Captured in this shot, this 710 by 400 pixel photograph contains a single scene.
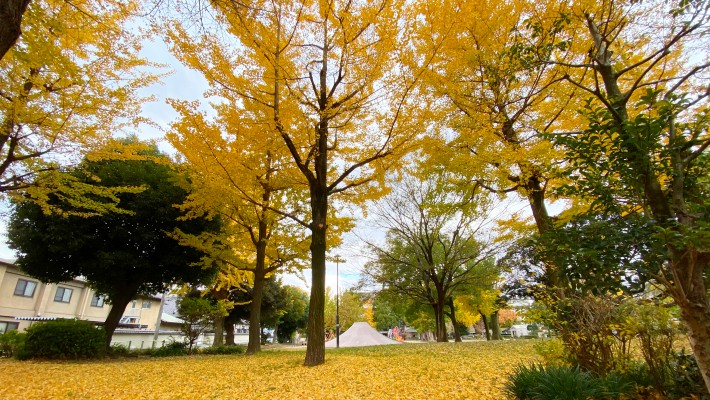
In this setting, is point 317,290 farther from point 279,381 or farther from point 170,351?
point 170,351

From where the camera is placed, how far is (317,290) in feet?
20.1

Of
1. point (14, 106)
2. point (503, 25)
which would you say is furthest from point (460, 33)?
point (14, 106)

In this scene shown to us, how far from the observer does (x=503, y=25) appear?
630 centimetres

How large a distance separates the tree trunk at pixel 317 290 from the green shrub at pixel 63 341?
273 inches

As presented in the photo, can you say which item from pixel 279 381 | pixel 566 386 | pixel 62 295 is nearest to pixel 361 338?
pixel 279 381

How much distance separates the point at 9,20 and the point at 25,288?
25.8m

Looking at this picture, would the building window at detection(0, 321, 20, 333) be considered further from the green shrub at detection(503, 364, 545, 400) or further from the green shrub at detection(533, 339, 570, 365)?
the green shrub at detection(533, 339, 570, 365)

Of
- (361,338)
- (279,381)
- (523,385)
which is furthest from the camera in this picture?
(361,338)

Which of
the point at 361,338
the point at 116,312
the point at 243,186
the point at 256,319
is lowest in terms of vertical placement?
the point at 361,338

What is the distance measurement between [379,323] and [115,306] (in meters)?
44.6

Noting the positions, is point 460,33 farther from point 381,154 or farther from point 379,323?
point 379,323

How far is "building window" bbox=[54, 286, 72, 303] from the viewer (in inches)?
854

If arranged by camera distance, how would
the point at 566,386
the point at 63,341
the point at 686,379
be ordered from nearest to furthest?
the point at 566,386
the point at 686,379
the point at 63,341

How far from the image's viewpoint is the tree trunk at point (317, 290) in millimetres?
5789
